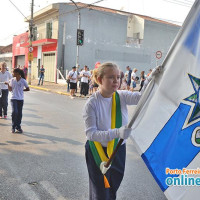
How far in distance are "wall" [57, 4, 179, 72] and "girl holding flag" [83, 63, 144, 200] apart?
89.3 ft

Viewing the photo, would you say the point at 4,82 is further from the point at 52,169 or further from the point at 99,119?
the point at 99,119

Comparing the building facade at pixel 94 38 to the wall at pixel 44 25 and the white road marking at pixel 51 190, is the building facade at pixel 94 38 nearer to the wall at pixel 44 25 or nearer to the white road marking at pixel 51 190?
the wall at pixel 44 25

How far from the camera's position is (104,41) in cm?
3112

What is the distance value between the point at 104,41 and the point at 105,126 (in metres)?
29.3

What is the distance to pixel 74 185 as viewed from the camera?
154 inches

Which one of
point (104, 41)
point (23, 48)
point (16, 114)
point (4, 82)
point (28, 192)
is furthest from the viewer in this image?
point (23, 48)

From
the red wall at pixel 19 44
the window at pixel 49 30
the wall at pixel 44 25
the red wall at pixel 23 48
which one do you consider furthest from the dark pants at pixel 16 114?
the red wall at pixel 19 44

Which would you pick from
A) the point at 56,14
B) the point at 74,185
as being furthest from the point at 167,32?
the point at 74,185

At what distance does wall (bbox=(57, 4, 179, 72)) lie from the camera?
29.4m

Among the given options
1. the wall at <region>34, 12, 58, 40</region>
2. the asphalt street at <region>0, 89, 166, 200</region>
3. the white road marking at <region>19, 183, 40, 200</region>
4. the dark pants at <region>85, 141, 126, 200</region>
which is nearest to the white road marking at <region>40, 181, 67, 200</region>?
the asphalt street at <region>0, 89, 166, 200</region>

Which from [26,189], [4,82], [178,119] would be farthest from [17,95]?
[178,119]

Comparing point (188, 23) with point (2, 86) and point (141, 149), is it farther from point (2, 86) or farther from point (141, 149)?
point (2, 86)

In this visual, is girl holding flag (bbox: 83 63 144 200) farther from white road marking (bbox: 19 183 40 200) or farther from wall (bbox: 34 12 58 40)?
wall (bbox: 34 12 58 40)

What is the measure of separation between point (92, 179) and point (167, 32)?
1410 inches
